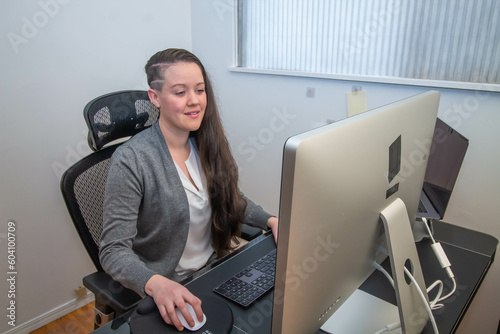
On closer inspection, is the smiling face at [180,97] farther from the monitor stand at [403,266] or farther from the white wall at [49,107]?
the white wall at [49,107]

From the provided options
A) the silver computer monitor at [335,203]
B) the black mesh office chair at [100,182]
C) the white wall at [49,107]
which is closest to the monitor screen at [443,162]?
the silver computer monitor at [335,203]

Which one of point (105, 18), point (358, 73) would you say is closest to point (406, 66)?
point (358, 73)

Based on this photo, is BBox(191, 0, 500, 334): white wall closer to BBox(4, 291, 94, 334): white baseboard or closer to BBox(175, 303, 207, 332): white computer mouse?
BBox(4, 291, 94, 334): white baseboard

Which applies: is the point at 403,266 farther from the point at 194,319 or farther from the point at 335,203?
the point at 194,319

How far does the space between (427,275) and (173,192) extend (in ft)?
2.51

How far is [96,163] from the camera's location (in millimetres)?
1138

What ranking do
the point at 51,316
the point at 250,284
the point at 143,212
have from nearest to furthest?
the point at 250,284 < the point at 143,212 < the point at 51,316

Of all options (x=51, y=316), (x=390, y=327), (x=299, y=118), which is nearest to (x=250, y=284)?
(x=390, y=327)

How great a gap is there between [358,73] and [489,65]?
0.55 metres

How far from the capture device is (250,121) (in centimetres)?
224

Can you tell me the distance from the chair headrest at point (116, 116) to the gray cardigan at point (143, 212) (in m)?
0.10

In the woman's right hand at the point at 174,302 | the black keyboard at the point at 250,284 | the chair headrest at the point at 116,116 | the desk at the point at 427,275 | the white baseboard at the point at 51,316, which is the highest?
the chair headrest at the point at 116,116

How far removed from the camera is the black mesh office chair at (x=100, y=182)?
96 centimetres

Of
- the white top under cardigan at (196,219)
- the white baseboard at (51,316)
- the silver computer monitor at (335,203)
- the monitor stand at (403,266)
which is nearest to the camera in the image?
the silver computer monitor at (335,203)
